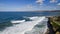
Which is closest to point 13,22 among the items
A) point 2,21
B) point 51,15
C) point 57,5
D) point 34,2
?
point 2,21

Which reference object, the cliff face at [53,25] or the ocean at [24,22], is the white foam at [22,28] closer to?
the ocean at [24,22]

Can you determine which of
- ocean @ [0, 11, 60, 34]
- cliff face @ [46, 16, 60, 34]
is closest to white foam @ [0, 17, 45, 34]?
ocean @ [0, 11, 60, 34]

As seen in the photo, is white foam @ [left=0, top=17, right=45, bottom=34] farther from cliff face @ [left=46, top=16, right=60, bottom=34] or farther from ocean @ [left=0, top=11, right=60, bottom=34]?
cliff face @ [left=46, top=16, right=60, bottom=34]

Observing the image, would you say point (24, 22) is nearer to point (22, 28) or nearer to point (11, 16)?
point (22, 28)

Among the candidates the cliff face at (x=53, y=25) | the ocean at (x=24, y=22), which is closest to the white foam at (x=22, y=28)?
the ocean at (x=24, y=22)

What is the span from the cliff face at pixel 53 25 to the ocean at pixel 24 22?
0.17ft

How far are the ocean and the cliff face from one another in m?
0.05

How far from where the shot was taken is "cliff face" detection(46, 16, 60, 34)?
1299 mm

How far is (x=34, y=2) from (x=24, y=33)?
16.3 inches

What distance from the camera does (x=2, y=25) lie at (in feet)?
4.12

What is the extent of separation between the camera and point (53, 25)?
1.32 meters

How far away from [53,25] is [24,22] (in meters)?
0.38

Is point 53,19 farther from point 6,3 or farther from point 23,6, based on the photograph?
point 6,3

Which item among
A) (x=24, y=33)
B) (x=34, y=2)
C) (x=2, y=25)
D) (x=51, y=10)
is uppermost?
(x=34, y=2)
